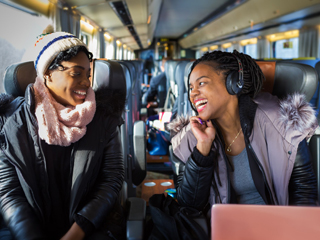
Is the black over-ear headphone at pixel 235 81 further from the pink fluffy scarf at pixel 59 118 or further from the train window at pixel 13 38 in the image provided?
the train window at pixel 13 38

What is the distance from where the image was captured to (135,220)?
1296 millimetres

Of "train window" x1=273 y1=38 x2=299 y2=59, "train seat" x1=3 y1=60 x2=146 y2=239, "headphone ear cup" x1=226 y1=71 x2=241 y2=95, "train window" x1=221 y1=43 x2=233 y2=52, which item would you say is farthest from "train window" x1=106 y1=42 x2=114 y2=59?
"headphone ear cup" x1=226 y1=71 x2=241 y2=95

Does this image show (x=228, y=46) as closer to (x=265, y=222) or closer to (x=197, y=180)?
(x=197, y=180)

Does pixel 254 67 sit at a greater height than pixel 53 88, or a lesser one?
greater

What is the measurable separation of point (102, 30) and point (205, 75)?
8335mm

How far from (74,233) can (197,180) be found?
71 cm

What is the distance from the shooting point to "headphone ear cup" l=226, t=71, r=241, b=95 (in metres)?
1.51

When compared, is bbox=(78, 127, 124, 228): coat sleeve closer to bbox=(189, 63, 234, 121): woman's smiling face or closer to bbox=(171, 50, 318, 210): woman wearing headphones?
bbox=(171, 50, 318, 210): woman wearing headphones

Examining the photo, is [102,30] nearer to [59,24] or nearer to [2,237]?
[59,24]

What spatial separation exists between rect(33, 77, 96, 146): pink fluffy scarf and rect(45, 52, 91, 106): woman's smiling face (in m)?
0.05

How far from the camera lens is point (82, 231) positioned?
137 centimetres

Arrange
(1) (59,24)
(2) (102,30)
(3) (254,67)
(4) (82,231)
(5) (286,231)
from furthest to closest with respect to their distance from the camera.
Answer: (2) (102,30), (1) (59,24), (3) (254,67), (4) (82,231), (5) (286,231)

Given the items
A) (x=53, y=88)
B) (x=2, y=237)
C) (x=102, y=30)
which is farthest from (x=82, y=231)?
(x=102, y=30)

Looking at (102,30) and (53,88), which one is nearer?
(53,88)
